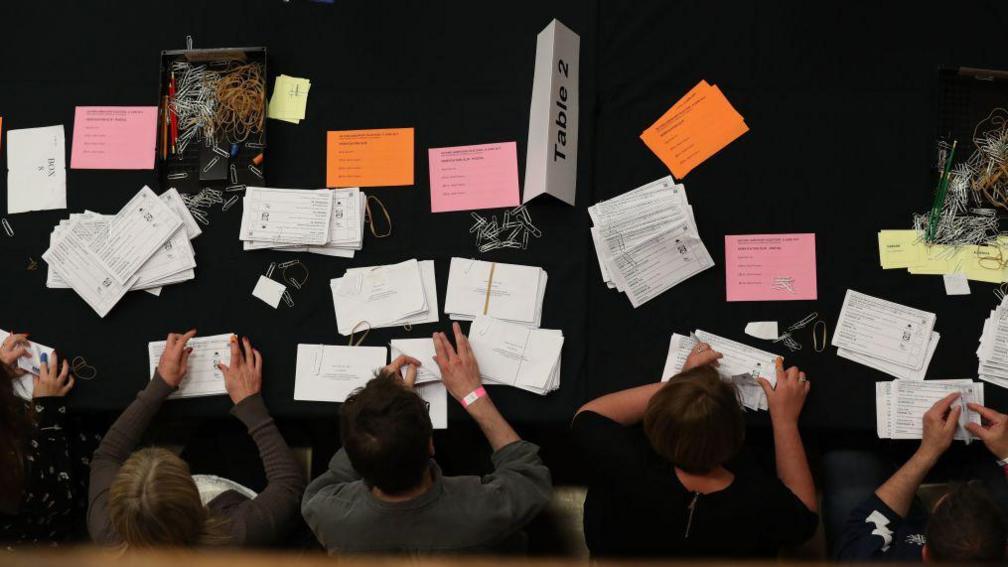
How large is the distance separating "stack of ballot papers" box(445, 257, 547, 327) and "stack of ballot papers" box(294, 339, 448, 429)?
134 millimetres

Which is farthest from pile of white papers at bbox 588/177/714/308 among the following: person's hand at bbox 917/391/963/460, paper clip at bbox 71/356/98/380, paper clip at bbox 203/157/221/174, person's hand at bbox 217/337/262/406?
paper clip at bbox 71/356/98/380

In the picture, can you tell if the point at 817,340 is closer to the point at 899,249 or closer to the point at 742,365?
the point at 742,365

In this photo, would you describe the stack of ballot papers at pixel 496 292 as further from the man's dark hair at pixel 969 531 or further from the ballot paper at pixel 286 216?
the man's dark hair at pixel 969 531

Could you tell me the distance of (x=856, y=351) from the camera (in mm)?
1805

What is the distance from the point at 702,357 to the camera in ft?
5.84

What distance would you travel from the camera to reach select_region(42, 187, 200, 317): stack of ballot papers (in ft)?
6.34

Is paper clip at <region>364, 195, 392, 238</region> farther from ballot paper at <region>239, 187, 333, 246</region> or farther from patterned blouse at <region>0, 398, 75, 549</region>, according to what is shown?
patterned blouse at <region>0, 398, 75, 549</region>

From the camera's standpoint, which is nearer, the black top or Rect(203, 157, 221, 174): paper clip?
the black top

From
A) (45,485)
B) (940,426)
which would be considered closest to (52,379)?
(45,485)

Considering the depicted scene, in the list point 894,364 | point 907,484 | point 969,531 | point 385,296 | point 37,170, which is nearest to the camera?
point 969,531

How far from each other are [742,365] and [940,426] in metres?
0.46

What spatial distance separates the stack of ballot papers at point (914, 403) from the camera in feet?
5.79

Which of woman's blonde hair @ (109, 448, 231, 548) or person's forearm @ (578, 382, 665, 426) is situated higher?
person's forearm @ (578, 382, 665, 426)

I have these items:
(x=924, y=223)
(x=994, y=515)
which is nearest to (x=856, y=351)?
(x=924, y=223)
